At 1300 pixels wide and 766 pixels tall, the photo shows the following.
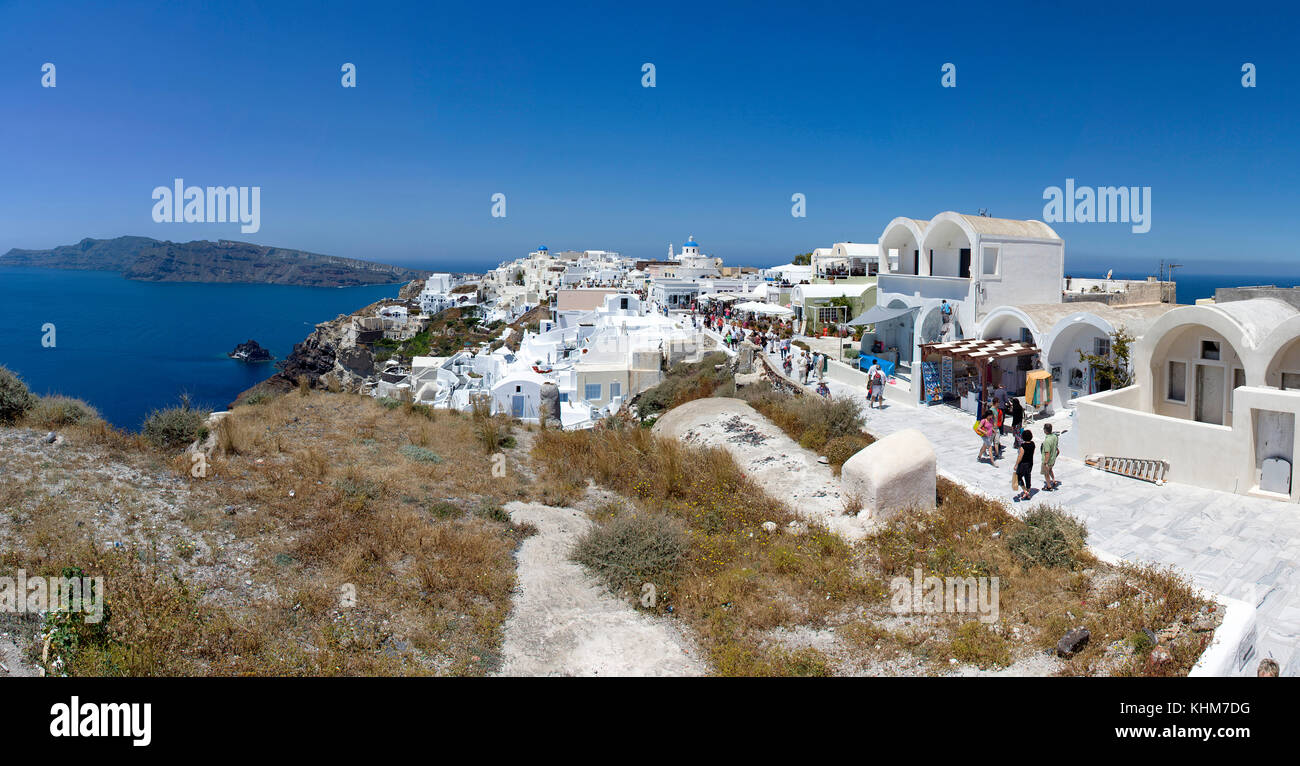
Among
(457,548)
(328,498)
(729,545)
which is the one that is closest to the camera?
(457,548)

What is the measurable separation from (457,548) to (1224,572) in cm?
825

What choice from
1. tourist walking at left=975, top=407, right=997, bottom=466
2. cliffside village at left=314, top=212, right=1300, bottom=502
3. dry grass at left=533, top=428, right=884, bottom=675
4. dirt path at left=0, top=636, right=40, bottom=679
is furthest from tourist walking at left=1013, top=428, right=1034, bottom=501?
dirt path at left=0, top=636, right=40, bottom=679

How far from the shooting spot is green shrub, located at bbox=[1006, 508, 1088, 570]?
A: 7.32 m

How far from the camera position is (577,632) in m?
6.52

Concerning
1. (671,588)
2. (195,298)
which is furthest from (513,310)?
(195,298)

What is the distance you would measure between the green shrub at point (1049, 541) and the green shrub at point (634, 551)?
3.69 metres

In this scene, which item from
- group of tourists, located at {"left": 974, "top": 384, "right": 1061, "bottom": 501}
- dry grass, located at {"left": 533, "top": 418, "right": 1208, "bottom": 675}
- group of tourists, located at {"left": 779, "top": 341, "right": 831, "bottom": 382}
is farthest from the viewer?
group of tourists, located at {"left": 779, "top": 341, "right": 831, "bottom": 382}

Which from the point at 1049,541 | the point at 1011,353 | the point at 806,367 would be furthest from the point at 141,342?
the point at 1049,541

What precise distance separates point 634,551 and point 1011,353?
13.2 meters

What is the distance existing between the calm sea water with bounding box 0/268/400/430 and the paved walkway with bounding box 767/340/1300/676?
41709 millimetres

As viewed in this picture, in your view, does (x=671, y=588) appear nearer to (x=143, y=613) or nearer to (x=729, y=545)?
(x=729, y=545)

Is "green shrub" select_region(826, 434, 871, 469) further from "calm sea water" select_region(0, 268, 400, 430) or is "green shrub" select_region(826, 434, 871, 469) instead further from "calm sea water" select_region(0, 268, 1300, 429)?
"calm sea water" select_region(0, 268, 400, 430)

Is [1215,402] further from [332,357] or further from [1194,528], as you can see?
[332,357]
